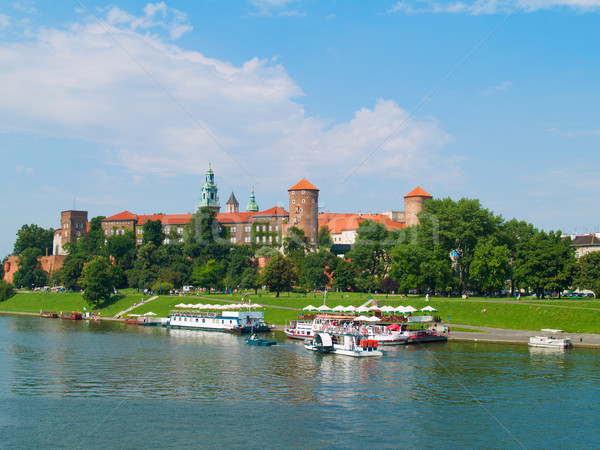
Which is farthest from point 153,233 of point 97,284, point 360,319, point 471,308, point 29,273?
point 471,308

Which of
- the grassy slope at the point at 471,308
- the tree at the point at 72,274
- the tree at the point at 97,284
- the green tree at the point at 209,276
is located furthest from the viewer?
the tree at the point at 72,274

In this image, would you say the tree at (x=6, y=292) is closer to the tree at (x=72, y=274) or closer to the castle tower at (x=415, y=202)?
the tree at (x=72, y=274)

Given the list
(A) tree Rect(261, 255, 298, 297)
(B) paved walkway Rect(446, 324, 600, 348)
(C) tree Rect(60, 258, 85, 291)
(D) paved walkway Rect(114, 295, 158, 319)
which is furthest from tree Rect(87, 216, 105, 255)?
(B) paved walkway Rect(446, 324, 600, 348)

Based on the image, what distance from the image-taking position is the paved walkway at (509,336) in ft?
167

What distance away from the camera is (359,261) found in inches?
3696

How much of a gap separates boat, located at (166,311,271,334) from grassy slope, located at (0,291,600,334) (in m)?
5.00

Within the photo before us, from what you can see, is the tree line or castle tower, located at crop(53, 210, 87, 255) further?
castle tower, located at crop(53, 210, 87, 255)

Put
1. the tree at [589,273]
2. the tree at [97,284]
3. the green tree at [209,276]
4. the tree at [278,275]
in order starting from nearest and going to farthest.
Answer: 1. the tree at [589,273]
2. the tree at [278,275]
3. the tree at [97,284]
4. the green tree at [209,276]

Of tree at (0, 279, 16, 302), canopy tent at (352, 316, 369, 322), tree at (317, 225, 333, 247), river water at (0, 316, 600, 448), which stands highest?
tree at (317, 225, 333, 247)

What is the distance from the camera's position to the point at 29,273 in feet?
433

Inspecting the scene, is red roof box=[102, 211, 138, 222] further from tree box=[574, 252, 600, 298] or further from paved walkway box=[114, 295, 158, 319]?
tree box=[574, 252, 600, 298]

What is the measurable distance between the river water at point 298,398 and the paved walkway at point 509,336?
2.35 meters

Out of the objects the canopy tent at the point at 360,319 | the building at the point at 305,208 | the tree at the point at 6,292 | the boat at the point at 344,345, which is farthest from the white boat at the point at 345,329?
the tree at the point at 6,292

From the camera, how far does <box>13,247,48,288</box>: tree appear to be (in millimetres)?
131125
